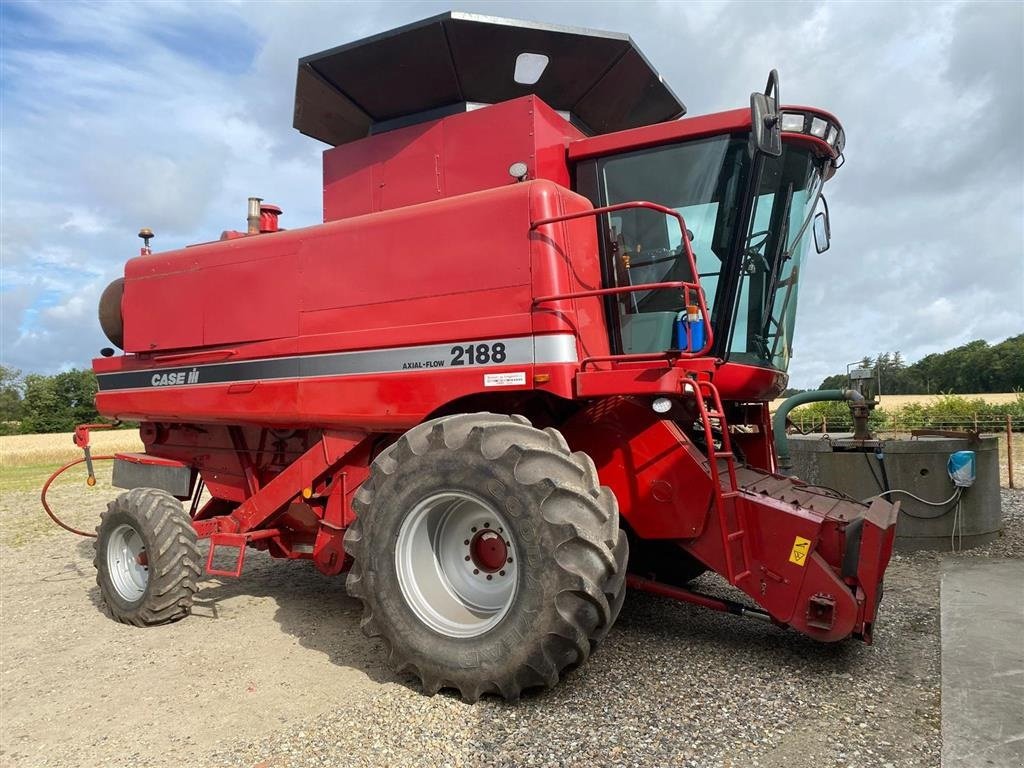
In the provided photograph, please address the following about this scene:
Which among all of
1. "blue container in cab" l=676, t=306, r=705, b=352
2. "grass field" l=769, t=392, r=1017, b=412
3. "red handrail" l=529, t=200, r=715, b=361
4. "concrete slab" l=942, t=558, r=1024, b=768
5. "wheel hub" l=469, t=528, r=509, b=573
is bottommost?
"concrete slab" l=942, t=558, r=1024, b=768

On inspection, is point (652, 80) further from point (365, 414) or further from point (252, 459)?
point (252, 459)

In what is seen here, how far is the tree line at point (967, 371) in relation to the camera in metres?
67.6

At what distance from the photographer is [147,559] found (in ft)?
17.1

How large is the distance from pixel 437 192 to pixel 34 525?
34.1ft

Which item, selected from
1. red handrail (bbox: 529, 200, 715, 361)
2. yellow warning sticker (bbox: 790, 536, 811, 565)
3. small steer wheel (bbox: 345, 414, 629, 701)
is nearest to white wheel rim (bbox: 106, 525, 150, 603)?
small steer wheel (bbox: 345, 414, 629, 701)

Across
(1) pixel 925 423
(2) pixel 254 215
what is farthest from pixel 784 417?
(1) pixel 925 423

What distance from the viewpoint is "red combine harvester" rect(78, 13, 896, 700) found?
11.9ft

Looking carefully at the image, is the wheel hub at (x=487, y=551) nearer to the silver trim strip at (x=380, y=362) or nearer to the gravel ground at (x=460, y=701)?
the gravel ground at (x=460, y=701)

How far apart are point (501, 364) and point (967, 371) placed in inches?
3210

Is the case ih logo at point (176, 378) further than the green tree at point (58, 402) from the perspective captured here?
No

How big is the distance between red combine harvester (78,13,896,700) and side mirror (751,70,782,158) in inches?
0.9

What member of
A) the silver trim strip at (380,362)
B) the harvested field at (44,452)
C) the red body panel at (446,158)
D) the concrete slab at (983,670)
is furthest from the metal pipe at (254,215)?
the harvested field at (44,452)

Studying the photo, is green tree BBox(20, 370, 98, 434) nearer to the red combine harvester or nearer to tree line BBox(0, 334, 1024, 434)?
tree line BBox(0, 334, 1024, 434)

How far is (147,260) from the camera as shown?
6.09m
